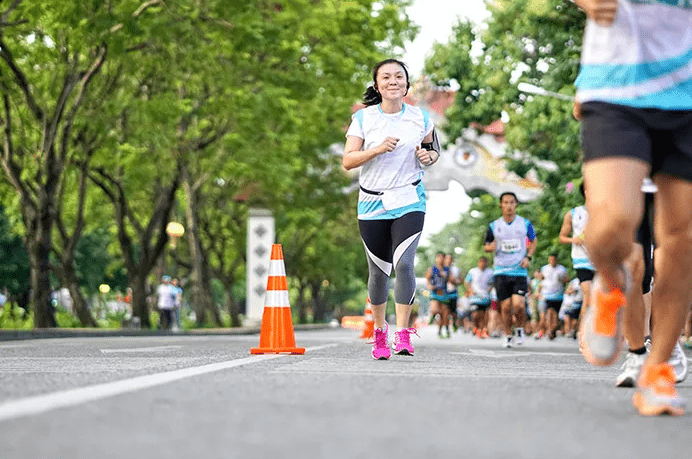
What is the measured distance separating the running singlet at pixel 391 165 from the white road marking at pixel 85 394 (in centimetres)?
295

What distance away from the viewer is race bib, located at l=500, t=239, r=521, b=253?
1617 cm

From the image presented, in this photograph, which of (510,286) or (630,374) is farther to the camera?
A: (510,286)

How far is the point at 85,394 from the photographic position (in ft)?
16.3

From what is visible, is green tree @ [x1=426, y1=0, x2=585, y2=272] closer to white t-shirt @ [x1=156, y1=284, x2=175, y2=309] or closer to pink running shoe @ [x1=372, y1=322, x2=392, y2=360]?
white t-shirt @ [x1=156, y1=284, x2=175, y2=309]

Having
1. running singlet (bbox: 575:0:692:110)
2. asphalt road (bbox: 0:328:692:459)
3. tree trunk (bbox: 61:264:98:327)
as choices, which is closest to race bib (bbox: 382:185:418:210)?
asphalt road (bbox: 0:328:692:459)

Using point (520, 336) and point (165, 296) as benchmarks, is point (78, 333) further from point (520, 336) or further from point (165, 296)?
point (165, 296)

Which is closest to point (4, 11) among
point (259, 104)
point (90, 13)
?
point (90, 13)

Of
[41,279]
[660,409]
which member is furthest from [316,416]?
[41,279]

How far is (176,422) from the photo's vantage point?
4.06 m

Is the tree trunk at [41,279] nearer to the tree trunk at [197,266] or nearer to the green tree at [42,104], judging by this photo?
the green tree at [42,104]

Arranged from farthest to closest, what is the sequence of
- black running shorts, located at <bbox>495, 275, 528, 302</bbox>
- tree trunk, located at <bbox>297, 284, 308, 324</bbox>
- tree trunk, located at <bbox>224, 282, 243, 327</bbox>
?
tree trunk, located at <bbox>297, 284, 308, 324</bbox>, tree trunk, located at <bbox>224, 282, 243, 327</bbox>, black running shorts, located at <bbox>495, 275, 528, 302</bbox>

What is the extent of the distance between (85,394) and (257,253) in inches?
1413

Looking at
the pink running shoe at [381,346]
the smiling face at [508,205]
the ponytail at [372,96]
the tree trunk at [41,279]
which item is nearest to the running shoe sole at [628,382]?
the pink running shoe at [381,346]

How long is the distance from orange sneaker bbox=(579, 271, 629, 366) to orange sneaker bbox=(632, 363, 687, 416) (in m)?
0.18
